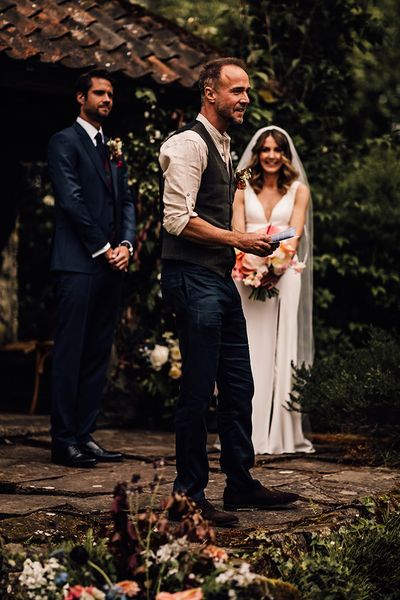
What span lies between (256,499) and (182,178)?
1.51 metres

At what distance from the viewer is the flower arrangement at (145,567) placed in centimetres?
347

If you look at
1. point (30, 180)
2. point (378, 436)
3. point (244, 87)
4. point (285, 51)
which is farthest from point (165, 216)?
point (30, 180)

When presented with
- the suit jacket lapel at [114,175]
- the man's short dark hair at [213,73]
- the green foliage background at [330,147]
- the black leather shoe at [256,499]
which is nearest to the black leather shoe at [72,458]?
the black leather shoe at [256,499]

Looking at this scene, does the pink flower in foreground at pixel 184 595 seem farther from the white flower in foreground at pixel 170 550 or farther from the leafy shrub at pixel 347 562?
the leafy shrub at pixel 347 562

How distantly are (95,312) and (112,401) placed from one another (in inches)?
80.8

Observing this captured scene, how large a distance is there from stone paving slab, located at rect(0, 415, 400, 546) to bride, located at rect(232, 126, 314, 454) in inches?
12.3

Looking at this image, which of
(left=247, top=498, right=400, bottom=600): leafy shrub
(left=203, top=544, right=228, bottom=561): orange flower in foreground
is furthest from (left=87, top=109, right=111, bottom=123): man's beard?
(left=203, top=544, right=228, bottom=561): orange flower in foreground

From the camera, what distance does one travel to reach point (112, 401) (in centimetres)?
840

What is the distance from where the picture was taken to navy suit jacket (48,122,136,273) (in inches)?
245

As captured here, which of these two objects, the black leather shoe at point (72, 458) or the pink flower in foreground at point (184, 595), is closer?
the pink flower in foreground at point (184, 595)

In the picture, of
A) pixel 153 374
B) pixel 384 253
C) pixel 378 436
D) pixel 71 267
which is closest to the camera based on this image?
pixel 71 267

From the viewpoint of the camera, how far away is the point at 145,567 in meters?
3.52

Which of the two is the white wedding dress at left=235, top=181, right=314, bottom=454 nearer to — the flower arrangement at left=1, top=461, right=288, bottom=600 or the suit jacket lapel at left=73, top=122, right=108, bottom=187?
the suit jacket lapel at left=73, top=122, right=108, bottom=187

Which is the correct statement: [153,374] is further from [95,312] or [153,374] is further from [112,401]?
[95,312]
